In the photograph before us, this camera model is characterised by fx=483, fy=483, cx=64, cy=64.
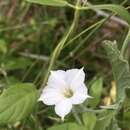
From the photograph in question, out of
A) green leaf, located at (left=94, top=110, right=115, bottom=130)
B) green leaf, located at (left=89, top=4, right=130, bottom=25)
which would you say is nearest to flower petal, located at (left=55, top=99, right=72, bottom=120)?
green leaf, located at (left=94, top=110, right=115, bottom=130)

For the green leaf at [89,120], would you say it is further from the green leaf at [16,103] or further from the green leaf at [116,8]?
the green leaf at [116,8]

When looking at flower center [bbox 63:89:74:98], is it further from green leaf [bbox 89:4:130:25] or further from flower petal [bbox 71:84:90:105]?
green leaf [bbox 89:4:130:25]

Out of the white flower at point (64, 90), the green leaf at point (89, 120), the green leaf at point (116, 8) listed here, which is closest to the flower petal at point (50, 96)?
the white flower at point (64, 90)

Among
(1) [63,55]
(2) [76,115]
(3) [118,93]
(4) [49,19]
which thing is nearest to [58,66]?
(1) [63,55]

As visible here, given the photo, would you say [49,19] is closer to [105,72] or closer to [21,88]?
[105,72]

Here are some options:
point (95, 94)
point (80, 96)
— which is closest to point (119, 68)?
point (80, 96)
